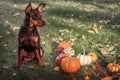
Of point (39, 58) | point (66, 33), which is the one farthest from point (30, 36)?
point (66, 33)

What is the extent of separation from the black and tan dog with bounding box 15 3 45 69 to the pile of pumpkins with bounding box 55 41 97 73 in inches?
18.2

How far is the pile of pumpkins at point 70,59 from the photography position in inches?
241

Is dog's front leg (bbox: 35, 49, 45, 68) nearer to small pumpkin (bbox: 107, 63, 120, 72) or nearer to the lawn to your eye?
the lawn

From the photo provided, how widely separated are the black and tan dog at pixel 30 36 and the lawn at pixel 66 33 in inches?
10.0

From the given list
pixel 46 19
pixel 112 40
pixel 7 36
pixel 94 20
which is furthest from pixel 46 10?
pixel 112 40

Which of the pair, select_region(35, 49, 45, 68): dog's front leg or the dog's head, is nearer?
the dog's head

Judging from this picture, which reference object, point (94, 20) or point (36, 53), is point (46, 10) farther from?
point (36, 53)

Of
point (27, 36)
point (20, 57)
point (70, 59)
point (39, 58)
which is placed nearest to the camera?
point (27, 36)

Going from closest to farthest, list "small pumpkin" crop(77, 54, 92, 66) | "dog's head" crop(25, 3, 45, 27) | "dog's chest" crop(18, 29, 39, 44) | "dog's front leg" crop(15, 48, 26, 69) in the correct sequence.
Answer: "dog's head" crop(25, 3, 45, 27), "dog's chest" crop(18, 29, 39, 44), "dog's front leg" crop(15, 48, 26, 69), "small pumpkin" crop(77, 54, 92, 66)

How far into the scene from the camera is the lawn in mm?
6293

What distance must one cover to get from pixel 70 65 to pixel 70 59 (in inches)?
5.8

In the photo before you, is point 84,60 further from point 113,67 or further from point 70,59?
point 113,67

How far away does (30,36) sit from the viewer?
609 centimetres

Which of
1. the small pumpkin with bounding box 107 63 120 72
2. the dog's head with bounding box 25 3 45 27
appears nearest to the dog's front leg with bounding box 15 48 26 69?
the dog's head with bounding box 25 3 45 27
